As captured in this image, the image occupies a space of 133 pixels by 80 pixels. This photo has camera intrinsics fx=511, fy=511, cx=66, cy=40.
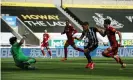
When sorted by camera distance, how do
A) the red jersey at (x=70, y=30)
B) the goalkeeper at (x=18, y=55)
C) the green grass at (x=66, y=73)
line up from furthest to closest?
the red jersey at (x=70, y=30) < the goalkeeper at (x=18, y=55) < the green grass at (x=66, y=73)

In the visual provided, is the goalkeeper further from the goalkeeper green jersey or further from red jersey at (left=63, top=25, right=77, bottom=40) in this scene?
red jersey at (left=63, top=25, right=77, bottom=40)

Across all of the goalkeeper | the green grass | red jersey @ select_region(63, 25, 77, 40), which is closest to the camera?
the green grass

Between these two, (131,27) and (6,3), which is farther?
(131,27)

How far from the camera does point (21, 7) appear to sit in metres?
44.3

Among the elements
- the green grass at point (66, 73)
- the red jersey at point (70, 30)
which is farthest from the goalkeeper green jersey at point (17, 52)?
the red jersey at point (70, 30)

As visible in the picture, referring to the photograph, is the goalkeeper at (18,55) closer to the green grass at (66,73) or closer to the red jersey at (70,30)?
the green grass at (66,73)

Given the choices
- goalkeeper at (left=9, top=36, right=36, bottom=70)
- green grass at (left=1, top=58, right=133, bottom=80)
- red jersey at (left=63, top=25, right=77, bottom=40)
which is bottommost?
green grass at (left=1, top=58, right=133, bottom=80)

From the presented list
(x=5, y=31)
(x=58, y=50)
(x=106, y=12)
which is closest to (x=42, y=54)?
→ (x=58, y=50)

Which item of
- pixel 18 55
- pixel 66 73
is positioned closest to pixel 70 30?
pixel 18 55

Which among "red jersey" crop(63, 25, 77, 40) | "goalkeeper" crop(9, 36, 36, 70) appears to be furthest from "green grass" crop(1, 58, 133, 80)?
"red jersey" crop(63, 25, 77, 40)

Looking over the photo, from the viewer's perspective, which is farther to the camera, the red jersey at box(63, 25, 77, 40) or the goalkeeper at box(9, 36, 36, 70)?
the red jersey at box(63, 25, 77, 40)

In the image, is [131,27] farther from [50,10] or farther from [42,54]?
[42,54]

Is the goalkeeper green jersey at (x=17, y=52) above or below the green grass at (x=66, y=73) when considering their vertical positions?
above

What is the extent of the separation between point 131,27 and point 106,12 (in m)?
2.70
